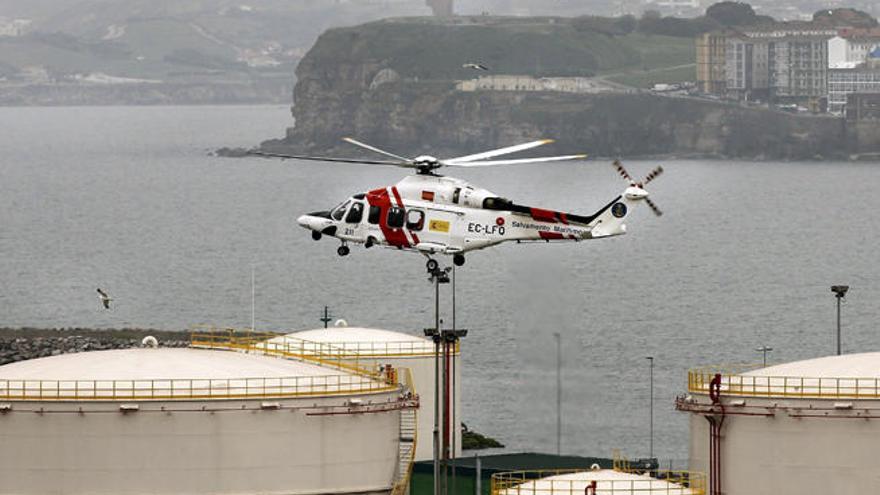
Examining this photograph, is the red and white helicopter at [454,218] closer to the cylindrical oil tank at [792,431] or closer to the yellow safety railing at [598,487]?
the cylindrical oil tank at [792,431]

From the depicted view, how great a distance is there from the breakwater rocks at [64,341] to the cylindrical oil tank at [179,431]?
2378 inches

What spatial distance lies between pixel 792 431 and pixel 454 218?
1338cm

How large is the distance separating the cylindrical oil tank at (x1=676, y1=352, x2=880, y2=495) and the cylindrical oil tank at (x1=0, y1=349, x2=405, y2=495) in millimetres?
8031

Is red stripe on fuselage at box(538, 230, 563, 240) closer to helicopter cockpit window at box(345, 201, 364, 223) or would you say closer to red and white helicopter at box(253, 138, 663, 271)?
red and white helicopter at box(253, 138, 663, 271)

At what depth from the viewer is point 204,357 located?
6475cm

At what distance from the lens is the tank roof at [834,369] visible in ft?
215

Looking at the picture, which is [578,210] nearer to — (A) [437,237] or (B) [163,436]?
(A) [437,237]

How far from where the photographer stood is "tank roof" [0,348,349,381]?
6300cm

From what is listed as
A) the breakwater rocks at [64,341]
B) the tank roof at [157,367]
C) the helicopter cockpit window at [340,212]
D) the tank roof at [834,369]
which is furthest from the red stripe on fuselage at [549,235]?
the breakwater rocks at [64,341]

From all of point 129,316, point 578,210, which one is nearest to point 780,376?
point 578,210

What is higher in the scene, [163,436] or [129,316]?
[163,436]

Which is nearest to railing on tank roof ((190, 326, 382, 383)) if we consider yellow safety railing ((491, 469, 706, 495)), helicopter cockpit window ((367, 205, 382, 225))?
helicopter cockpit window ((367, 205, 382, 225))

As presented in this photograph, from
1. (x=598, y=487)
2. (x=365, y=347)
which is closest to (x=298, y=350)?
(x=365, y=347)

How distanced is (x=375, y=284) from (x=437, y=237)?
11517 cm
